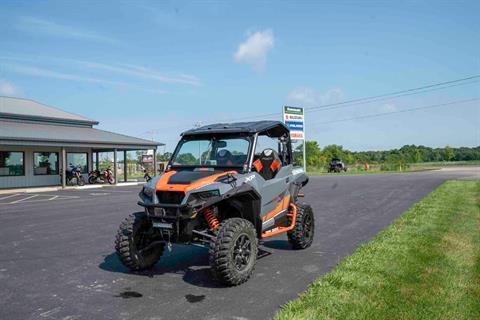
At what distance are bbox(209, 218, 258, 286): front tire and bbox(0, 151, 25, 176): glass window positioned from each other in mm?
25026

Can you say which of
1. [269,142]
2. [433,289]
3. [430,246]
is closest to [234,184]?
[269,142]

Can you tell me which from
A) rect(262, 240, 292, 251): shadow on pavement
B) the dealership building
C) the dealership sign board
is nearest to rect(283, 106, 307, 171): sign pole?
the dealership sign board

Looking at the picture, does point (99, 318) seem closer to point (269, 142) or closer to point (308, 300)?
point (308, 300)

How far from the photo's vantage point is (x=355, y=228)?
30.0 feet

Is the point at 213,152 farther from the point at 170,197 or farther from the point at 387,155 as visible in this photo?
the point at 387,155

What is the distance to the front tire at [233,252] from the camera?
15.8 ft

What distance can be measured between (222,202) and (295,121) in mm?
43156

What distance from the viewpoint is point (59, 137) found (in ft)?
82.3

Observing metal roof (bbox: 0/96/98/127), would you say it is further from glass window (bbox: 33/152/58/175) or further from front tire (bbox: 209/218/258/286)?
front tire (bbox: 209/218/258/286)

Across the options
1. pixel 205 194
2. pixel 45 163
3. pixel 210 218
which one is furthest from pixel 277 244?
pixel 45 163

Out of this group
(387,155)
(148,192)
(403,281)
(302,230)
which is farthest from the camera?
(387,155)

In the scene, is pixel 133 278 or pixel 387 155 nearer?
pixel 133 278

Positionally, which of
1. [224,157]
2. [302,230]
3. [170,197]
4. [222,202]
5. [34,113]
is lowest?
[302,230]

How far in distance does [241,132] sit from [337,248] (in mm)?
2963
